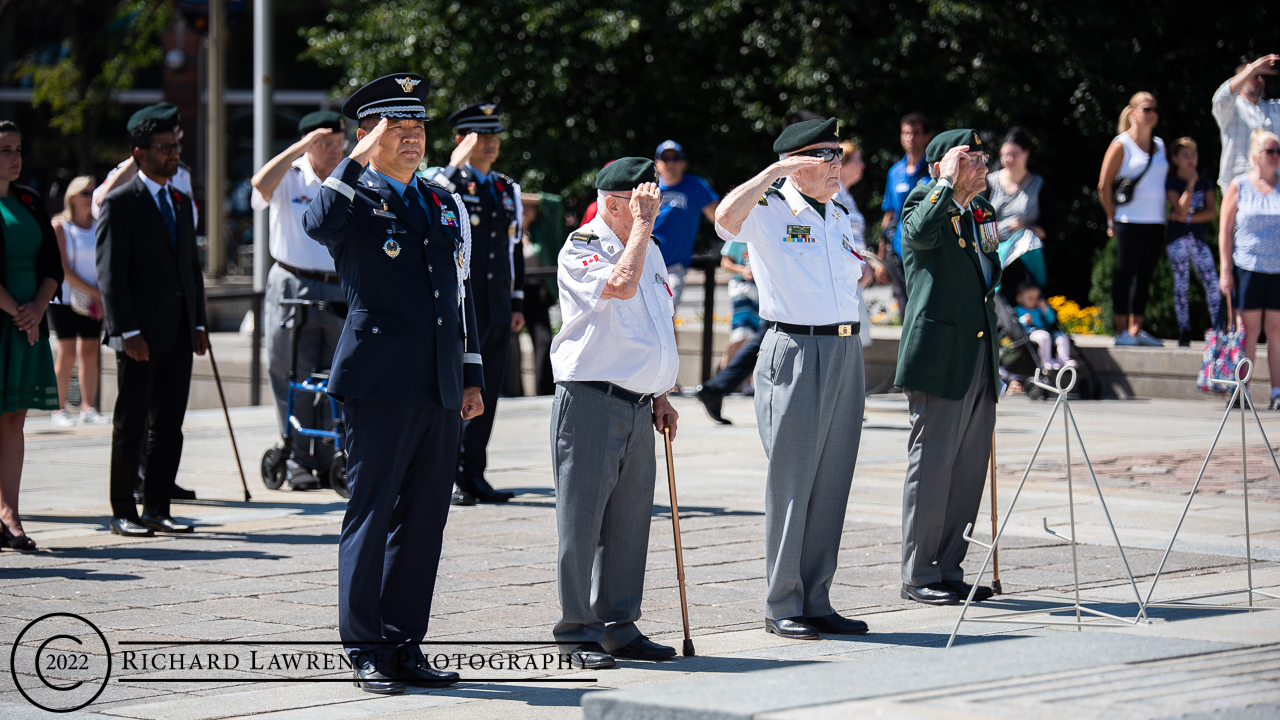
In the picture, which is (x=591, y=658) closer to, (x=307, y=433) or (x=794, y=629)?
(x=794, y=629)

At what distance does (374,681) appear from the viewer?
206 inches

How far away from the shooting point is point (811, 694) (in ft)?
13.3

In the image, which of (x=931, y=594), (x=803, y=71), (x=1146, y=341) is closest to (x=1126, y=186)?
(x=1146, y=341)

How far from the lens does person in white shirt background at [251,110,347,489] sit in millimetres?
9453

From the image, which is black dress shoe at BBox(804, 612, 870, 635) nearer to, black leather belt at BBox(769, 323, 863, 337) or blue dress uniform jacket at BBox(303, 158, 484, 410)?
black leather belt at BBox(769, 323, 863, 337)

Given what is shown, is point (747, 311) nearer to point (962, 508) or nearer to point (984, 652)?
point (962, 508)

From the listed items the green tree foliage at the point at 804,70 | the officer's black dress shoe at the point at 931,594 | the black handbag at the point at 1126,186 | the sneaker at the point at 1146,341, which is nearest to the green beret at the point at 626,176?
the officer's black dress shoe at the point at 931,594

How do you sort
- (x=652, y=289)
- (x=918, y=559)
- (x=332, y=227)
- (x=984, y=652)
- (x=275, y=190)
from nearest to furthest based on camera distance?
(x=984, y=652) → (x=332, y=227) → (x=652, y=289) → (x=918, y=559) → (x=275, y=190)

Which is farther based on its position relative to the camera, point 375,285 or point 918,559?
point 918,559

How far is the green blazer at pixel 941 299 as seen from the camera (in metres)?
6.66

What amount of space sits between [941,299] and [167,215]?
4179mm

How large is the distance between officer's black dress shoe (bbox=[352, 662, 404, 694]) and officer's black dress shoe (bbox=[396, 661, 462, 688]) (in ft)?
0.18

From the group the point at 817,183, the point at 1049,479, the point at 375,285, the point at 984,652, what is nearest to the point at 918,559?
the point at 817,183

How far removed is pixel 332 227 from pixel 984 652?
2522 millimetres
